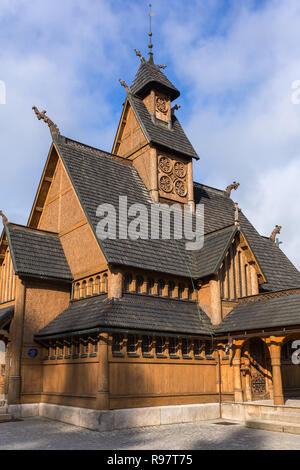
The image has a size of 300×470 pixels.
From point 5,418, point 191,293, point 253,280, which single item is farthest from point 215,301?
point 5,418

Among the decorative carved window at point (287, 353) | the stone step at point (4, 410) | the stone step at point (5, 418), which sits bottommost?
the stone step at point (5, 418)

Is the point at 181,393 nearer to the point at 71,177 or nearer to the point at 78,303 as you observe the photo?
the point at 78,303

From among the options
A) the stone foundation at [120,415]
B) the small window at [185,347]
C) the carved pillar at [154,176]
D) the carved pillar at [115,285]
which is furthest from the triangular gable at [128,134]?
the stone foundation at [120,415]

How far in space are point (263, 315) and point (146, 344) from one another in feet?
16.0

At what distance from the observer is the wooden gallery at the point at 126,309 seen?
16.7 metres

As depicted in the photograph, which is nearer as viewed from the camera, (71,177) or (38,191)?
(71,177)

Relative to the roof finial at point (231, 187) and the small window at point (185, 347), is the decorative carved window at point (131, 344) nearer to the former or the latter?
the small window at point (185, 347)

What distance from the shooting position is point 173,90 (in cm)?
2780

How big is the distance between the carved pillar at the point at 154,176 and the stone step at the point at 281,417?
11998 millimetres

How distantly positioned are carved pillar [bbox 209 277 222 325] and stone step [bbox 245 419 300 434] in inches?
179

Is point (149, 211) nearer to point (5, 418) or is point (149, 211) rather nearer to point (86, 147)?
point (86, 147)

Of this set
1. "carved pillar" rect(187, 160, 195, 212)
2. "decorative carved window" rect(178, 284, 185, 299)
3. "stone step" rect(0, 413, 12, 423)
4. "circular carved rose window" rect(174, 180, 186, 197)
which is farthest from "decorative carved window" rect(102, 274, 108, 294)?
"carved pillar" rect(187, 160, 195, 212)

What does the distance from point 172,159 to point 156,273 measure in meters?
9.26

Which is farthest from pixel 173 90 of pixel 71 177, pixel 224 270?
pixel 224 270
